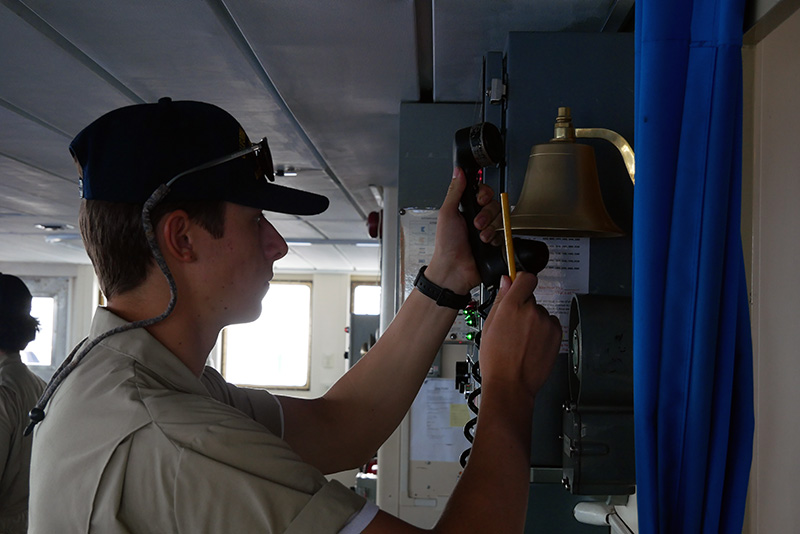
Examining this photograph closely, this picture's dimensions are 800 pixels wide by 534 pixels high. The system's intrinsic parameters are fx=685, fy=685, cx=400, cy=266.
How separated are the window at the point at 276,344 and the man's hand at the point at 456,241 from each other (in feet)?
30.1

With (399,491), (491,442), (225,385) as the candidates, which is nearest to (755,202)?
(491,442)

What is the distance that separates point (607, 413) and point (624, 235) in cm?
37

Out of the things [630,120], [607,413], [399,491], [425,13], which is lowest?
[399,491]

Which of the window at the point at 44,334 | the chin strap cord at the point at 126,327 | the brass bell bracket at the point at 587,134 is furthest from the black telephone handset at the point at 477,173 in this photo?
the window at the point at 44,334

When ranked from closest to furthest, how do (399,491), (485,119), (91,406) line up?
1. (91,406)
2. (485,119)
3. (399,491)

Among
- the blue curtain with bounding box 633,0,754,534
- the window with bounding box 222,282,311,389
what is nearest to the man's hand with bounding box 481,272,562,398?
the blue curtain with bounding box 633,0,754,534

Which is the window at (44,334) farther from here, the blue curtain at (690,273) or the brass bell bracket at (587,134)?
the blue curtain at (690,273)

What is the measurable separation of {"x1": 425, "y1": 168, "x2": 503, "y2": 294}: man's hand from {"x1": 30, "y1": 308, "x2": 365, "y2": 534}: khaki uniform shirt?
633 mm

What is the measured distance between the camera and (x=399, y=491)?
3.19 metres

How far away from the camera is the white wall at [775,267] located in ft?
4.13

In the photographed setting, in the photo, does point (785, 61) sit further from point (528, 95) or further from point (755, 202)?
point (528, 95)

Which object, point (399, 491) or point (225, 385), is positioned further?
point (399, 491)

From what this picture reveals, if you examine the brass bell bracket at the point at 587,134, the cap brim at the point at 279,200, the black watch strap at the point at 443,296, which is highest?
the brass bell bracket at the point at 587,134

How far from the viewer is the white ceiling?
169 centimetres
